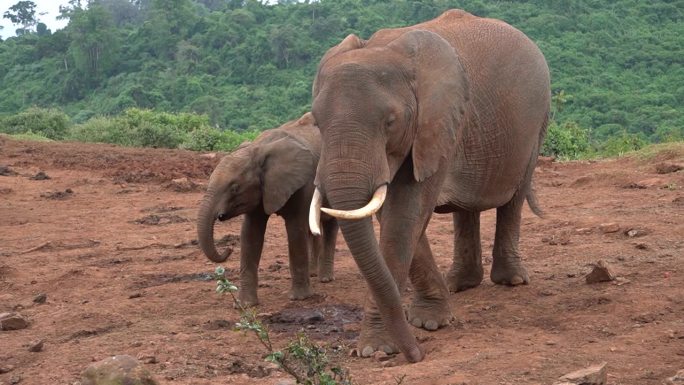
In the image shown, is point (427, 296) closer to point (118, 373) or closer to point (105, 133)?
point (118, 373)

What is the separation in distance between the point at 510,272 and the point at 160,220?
595 centimetres

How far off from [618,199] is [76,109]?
30798 millimetres

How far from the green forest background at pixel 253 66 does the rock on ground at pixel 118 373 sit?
15.7m

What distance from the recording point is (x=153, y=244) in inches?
418

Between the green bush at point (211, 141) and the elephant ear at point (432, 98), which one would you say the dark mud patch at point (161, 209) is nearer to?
the green bush at point (211, 141)

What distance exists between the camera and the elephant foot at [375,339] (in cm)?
581

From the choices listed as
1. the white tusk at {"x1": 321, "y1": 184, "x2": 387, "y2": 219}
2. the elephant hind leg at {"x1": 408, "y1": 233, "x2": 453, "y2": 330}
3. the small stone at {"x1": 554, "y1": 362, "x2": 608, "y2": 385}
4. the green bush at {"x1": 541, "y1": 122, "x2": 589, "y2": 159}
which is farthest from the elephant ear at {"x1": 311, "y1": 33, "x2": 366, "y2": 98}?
the green bush at {"x1": 541, "y1": 122, "x2": 589, "y2": 159}

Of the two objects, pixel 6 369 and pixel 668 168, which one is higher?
pixel 6 369

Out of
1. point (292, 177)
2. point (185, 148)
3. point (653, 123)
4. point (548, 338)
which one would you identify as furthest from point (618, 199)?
point (653, 123)

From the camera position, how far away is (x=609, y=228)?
30.0 ft

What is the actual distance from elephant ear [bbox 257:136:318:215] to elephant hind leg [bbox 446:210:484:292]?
125 centimetres

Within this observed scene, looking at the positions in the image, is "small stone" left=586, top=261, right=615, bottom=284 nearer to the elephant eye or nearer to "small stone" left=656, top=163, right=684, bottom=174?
the elephant eye

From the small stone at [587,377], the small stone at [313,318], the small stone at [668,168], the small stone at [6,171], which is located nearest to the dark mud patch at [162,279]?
the small stone at [313,318]

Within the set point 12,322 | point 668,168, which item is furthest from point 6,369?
point 668,168
